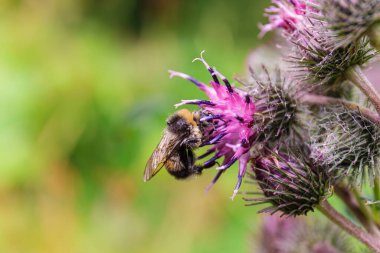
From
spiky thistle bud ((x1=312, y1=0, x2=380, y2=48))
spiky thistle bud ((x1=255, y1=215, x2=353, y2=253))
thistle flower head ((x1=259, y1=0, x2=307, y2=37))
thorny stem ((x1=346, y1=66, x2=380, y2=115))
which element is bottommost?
spiky thistle bud ((x1=255, y1=215, x2=353, y2=253))

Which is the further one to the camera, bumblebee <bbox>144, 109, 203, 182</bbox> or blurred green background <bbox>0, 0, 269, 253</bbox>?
blurred green background <bbox>0, 0, 269, 253</bbox>

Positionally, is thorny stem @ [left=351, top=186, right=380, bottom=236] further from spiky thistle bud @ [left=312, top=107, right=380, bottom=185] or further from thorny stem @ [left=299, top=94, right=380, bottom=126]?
thorny stem @ [left=299, top=94, right=380, bottom=126]

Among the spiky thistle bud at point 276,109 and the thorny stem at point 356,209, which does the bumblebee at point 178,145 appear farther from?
the thorny stem at point 356,209

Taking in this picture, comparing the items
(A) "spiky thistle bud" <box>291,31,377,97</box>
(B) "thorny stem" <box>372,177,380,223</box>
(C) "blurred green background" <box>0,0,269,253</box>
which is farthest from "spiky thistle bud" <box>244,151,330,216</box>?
(C) "blurred green background" <box>0,0,269,253</box>

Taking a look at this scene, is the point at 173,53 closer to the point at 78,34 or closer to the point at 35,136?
the point at 78,34

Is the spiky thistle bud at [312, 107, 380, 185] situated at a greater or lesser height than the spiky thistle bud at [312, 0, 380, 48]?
lesser

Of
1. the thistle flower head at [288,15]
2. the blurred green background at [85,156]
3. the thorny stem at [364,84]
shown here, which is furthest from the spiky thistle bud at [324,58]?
the blurred green background at [85,156]
